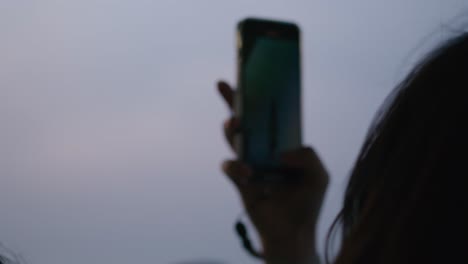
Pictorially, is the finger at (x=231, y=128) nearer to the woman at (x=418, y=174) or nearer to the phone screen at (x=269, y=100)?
the phone screen at (x=269, y=100)

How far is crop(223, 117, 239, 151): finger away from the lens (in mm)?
516

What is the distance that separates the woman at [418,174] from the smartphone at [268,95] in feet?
0.34

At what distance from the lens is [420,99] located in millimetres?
382

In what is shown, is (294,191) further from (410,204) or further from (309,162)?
(410,204)

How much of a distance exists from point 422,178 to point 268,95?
202mm

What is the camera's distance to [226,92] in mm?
543

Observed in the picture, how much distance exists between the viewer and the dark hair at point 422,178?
358 mm

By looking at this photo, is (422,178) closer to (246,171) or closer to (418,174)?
(418,174)

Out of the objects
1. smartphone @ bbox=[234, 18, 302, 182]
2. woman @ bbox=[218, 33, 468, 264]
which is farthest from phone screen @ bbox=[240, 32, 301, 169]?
woman @ bbox=[218, 33, 468, 264]

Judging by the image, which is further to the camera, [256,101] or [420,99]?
[256,101]

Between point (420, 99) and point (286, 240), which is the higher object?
point (420, 99)

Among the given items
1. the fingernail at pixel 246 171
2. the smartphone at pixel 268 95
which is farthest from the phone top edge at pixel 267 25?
the fingernail at pixel 246 171

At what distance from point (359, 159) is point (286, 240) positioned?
3.9 inches

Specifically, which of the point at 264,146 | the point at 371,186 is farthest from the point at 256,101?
the point at 371,186
